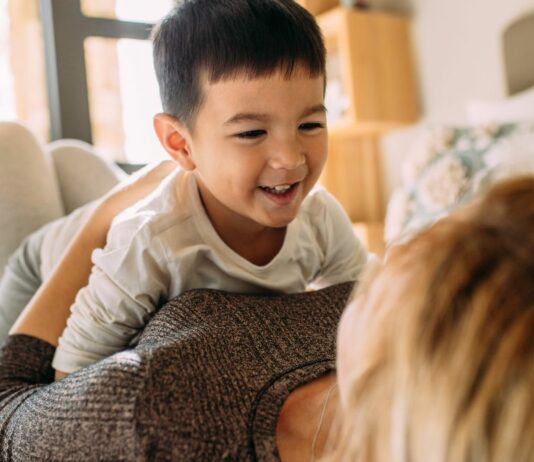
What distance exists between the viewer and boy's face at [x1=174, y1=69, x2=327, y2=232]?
3.28 ft

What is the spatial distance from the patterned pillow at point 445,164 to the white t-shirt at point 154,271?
996 millimetres

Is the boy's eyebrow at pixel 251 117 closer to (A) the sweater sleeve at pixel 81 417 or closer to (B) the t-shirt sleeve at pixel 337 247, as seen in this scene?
(B) the t-shirt sleeve at pixel 337 247

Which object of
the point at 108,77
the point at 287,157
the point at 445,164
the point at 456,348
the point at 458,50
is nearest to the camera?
the point at 456,348

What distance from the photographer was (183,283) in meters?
1.03

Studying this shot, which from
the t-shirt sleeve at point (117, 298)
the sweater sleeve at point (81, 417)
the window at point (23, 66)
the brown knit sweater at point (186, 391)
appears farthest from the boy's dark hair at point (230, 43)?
the window at point (23, 66)

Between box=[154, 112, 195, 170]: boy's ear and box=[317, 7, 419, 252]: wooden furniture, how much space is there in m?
2.20

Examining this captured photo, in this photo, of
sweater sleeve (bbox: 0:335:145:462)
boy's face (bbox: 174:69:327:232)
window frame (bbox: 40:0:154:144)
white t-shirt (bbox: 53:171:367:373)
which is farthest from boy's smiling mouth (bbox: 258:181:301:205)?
window frame (bbox: 40:0:154:144)

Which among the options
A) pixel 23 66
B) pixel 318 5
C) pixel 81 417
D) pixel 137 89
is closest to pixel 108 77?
pixel 137 89

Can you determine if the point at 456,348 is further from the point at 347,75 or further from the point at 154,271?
the point at 347,75

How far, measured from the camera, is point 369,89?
3424 millimetres

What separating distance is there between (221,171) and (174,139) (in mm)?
157

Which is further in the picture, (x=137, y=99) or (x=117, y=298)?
(x=137, y=99)

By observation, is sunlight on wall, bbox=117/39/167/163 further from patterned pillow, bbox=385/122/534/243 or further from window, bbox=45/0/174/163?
patterned pillow, bbox=385/122/534/243

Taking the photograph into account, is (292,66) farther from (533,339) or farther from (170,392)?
(533,339)
